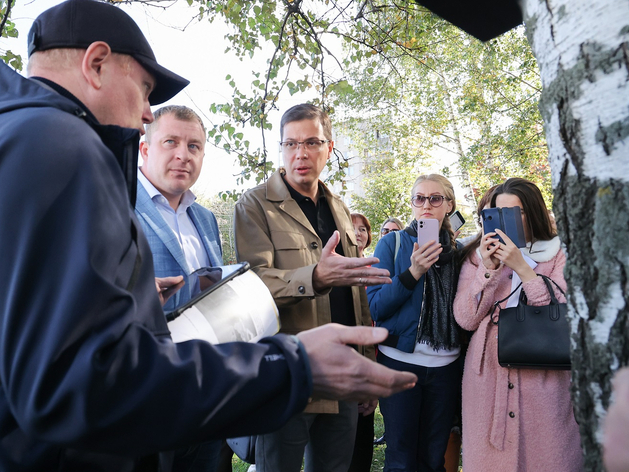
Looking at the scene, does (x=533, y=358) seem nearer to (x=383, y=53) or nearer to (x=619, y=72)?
(x=619, y=72)

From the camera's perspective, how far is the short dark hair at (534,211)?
298cm

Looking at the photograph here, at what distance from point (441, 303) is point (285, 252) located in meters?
1.14

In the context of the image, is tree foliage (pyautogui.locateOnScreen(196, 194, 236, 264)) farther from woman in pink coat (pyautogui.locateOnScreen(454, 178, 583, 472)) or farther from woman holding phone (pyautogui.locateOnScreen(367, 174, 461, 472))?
woman in pink coat (pyautogui.locateOnScreen(454, 178, 583, 472))

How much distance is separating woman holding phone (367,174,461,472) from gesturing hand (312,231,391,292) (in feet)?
2.36

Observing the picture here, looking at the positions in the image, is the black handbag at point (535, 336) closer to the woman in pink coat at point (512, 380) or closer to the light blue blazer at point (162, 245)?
the woman in pink coat at point (512, 380)

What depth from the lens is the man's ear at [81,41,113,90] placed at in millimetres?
1199

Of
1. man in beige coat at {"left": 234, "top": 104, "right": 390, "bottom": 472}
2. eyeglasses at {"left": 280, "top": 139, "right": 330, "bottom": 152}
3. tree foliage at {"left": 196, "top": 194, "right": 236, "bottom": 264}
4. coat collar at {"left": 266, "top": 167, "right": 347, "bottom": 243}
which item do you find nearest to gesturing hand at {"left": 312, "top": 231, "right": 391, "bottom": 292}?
man in beige coat at {"left": 234, "top": 104, "right": 390, "bottom": 472}

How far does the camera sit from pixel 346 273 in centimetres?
236

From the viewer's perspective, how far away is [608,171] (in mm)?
890

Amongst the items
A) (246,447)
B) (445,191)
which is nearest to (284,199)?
(445,191)

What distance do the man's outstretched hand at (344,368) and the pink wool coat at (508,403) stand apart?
6.20 ft

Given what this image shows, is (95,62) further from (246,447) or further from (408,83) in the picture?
(408,83)

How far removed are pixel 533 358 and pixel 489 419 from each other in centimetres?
46

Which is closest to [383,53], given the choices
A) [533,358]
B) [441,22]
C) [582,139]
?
[441,22]
